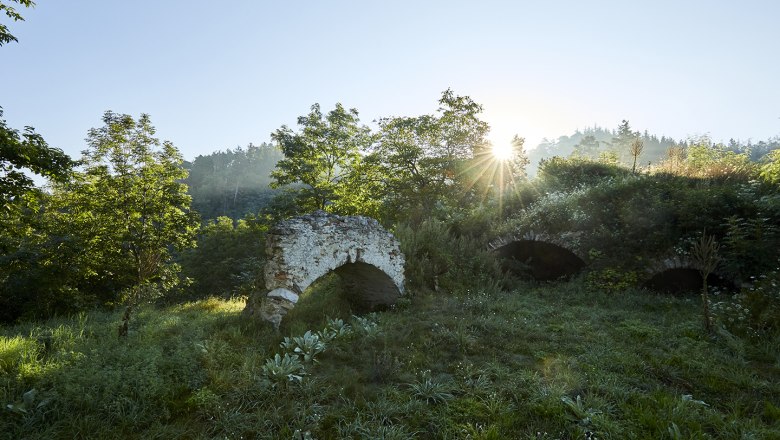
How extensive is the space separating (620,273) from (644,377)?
6814 millimetres

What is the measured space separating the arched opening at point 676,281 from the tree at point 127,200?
15943 mm

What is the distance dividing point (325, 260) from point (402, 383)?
3.25 m

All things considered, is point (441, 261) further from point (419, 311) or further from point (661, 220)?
point (661, 220)

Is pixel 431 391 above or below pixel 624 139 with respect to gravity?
below

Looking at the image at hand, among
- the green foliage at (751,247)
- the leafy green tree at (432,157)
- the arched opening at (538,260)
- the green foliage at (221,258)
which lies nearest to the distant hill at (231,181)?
the green foliage at (221,258)

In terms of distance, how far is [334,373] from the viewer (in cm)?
530

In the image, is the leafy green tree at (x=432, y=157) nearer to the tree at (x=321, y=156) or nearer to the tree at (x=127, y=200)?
the tree at (x=321, y=156)

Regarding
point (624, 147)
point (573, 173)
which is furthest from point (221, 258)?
point (624, 147)

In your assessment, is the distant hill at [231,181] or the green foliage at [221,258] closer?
the green foliage at [221,258]

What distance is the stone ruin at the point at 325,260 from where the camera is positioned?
688 centimetres

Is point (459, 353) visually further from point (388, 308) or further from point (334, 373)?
point (388, 308)

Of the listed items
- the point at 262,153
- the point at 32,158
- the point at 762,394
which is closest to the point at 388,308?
the point at 762,394

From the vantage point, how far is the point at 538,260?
46.8ft

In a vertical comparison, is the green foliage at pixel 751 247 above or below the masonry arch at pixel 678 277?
above
